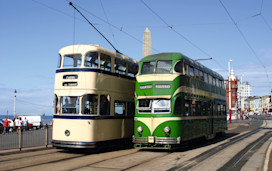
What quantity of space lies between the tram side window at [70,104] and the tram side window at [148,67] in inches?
140

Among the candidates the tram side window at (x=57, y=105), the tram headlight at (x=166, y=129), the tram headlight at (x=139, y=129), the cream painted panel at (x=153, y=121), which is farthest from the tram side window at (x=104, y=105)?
the tram headlight at (x=166, y=129)

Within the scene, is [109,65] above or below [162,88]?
above

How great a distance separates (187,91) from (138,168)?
628cm

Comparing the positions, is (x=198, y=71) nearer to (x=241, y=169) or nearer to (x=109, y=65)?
(x=109, y=65)

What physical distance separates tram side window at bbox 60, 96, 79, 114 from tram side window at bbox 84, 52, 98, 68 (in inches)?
61.9

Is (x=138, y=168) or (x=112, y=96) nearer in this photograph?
(x=138, y=168)

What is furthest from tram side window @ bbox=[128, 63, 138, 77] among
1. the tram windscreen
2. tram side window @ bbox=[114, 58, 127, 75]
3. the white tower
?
the white tower

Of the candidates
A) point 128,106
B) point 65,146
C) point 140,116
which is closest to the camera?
point 65,146

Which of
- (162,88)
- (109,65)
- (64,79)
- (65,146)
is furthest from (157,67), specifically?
(65,146)

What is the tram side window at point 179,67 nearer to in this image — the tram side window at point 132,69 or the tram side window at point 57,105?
the tram side window at point 132,69

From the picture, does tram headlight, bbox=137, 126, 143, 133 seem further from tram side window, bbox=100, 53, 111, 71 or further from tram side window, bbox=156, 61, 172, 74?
tram side window, bbox=100, 53, 111, 71

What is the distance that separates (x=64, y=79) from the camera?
14.2 meters

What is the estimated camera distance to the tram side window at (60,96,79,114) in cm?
1386

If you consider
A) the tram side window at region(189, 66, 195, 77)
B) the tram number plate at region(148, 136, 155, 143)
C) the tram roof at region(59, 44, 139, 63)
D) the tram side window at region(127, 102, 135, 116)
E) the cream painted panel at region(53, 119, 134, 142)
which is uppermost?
the tram roof at region(59, 44, 139, 63)
